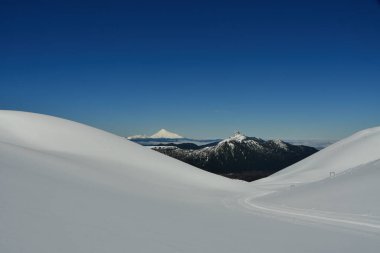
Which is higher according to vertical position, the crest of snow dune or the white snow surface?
the crest of snow dune

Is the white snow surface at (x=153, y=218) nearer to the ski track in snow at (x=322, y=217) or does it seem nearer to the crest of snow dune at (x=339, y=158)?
the ski track in snow at (x=322, y=217)

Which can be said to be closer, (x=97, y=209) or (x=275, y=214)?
(x=97, y=209)

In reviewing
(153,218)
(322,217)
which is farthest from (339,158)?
(153,218)

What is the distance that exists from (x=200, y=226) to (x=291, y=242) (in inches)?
134

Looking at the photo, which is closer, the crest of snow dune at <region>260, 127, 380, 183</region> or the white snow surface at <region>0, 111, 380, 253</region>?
the white snow surface at <region>0, 111, 380, 253</region>

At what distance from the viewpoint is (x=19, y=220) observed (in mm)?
9594

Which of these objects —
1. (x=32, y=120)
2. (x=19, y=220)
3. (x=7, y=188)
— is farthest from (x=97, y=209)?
(x=32, y=120)

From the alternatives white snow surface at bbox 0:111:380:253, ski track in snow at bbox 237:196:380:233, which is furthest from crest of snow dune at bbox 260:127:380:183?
ski track in snow at bbox 237:196:380:233

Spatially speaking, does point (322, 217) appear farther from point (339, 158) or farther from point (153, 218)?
point (339, 158)

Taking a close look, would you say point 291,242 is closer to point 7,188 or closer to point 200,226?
point 200,226

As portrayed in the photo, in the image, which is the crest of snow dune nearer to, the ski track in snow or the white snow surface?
the white snow surface

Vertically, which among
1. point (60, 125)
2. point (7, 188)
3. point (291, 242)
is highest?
point (60, 125)

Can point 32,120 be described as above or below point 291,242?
above

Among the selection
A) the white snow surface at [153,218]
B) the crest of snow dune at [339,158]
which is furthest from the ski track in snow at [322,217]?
the crest of snow dune at [339,158]
